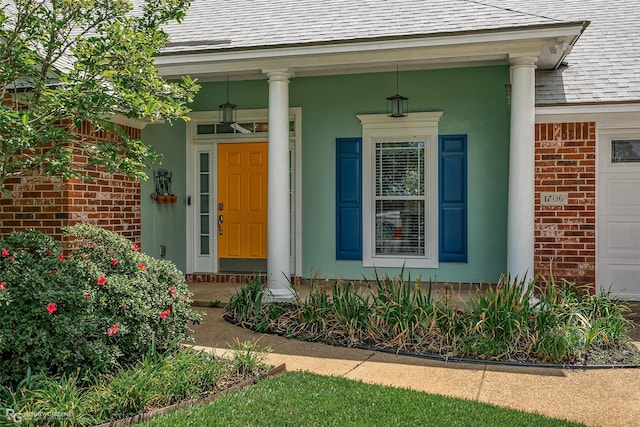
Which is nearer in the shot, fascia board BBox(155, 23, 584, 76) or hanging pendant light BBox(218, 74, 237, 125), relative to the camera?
fascia board BBox(155, 23, 584, 76)

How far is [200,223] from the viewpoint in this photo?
9.07 meters

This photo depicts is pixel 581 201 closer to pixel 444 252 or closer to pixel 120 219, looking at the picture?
pixel 444 252

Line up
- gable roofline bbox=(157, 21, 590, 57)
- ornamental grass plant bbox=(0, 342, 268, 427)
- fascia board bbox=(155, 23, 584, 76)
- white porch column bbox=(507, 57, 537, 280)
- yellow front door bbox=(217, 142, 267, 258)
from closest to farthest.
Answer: ornamental grass plant bbox=(0, 342, 268, 427), gable roofline bbox=(157, 21, 590, 57), fascia board bbox=(155, 23, 584, 76), white porch column bbox=(507, 57, 537, 280), yellow front door bbox=(217, 142, 267, 258)

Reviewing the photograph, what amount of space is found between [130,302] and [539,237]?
5.08 metres

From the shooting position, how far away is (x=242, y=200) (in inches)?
350

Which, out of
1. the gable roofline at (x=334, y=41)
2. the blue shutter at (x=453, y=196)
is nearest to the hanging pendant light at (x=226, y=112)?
the gable roofline at (x=334, y=41)

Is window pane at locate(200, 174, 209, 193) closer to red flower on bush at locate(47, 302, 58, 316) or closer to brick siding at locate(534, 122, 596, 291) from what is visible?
brick siding at locate(534, 122, 596, 291)

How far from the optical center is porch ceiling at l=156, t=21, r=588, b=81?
6.02 meters

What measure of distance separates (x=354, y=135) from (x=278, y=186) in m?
1.91

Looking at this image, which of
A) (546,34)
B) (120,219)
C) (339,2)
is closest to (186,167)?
(120,219)

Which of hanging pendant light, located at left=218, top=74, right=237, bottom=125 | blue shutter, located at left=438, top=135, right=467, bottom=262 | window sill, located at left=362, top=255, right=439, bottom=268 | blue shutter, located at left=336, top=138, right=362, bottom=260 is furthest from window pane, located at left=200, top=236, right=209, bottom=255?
blue shutter, located at left=438, top=135, right=467, bottom=262

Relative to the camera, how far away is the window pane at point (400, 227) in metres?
8.26

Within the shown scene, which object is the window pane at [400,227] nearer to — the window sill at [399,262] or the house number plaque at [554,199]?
the window sill at [399,262]

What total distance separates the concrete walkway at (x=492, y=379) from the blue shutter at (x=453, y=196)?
3.32 m
